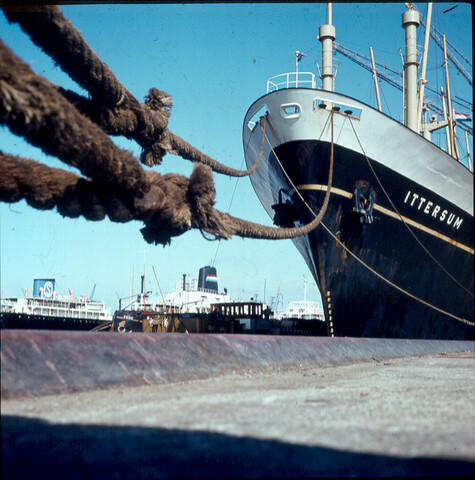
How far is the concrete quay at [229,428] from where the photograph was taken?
129 centimetres

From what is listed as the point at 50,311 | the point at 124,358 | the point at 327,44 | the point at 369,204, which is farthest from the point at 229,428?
the point at 50,311

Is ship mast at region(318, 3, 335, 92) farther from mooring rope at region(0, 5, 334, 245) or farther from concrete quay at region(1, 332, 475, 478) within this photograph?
concrete quay at region(1, 332, 475, 478)

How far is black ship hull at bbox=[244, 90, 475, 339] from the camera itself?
11.6 meters

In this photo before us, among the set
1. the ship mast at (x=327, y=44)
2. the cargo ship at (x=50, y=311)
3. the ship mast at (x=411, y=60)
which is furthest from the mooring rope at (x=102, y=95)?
the cargo ship at (x=50, y=311)

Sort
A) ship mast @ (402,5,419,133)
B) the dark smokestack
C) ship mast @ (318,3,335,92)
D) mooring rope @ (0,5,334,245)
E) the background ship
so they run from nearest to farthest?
1. mooring rope @ (0,5,334,245)
2. the background ship
3. ship mast @ (402,5,419,133)
4. ship mast @ (318,3,335,92)
5. the dark smokestack

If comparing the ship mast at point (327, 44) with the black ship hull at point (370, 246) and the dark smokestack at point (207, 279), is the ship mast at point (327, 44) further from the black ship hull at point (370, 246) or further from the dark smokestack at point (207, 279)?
the dark smokestack at point (207, 279)

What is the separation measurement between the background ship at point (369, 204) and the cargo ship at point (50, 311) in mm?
19571

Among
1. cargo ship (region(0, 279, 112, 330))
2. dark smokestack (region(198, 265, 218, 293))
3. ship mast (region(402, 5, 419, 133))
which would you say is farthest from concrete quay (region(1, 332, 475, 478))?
dark smokestack (region(198, 265, 218, 293))

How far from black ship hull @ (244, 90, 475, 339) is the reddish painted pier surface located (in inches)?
292

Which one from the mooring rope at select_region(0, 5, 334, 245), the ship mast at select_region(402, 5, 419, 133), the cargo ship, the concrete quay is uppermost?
the ship mast at select_region(402, 5, 419, 133)

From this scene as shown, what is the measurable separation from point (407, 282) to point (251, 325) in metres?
7.81

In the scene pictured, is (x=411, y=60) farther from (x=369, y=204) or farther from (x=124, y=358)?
(x=124, y=358)

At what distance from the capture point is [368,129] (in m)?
11.6

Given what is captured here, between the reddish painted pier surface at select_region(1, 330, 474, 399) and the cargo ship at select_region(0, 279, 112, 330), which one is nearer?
the reddish painted pier surface at select_region(1, 330, 474, 399)
